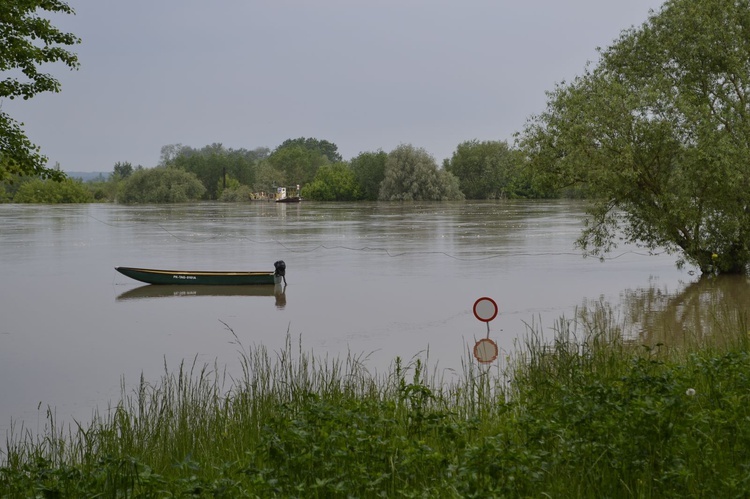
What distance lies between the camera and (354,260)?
34406 millimetres

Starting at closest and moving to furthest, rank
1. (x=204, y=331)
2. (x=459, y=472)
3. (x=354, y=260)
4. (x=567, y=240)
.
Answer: (x=459, y=472) → (x=204, y=331) → (x=354, y=260) → (x=567, y=240)

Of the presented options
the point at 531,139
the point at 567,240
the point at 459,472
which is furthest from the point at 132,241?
the point at 459,472

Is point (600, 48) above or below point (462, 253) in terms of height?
above

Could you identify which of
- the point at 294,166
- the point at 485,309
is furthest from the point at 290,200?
the point at 485,309

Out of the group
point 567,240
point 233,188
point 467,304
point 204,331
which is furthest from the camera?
point 233,188

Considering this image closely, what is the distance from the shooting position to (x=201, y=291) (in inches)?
1002

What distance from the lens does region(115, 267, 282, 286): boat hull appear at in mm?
25281

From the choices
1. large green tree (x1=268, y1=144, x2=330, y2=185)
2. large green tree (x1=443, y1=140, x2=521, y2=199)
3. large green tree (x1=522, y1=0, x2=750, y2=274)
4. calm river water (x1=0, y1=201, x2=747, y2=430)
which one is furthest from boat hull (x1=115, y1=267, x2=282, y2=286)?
large green tree (x1=268, y1=144, x2=330, y2=185)

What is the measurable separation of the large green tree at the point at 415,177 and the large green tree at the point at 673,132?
86.2 meters

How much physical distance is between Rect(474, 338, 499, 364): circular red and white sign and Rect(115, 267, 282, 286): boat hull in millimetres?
9964

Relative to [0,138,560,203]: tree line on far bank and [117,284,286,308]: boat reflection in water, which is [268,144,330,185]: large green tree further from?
[117,284,286,308]: boat reflection in water

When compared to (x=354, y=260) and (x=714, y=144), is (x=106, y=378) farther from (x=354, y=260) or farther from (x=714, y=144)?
(x=354, y=260)

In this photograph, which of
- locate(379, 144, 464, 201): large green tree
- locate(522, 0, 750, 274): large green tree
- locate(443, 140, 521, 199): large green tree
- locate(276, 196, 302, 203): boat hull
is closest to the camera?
locate(522, 0, 750, 274): large green tree

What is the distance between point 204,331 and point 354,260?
51.8 feet
